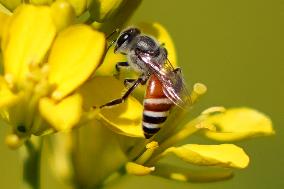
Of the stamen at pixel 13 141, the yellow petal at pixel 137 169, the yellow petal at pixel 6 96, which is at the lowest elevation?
the yellow petal at pixel 137 169

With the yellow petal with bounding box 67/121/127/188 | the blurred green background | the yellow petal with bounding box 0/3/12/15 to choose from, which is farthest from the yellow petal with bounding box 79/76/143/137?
the blurred green background

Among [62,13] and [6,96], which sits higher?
[62,13]

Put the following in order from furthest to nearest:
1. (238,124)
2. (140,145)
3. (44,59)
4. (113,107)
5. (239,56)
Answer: (239,56)
(238,124)
(140,145)
(113,107)
(44,59)

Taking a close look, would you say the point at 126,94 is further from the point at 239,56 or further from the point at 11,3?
the point at 239,56

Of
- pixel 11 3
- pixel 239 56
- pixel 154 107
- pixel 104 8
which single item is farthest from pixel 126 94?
pixel 239 56

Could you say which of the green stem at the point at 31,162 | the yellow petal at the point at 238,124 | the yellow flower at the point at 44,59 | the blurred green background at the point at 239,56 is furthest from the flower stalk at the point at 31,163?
the blurred green background at the point at 239,56

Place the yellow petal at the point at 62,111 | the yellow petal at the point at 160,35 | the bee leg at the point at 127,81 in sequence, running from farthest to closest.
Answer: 1. the yellow petal at the point at 160,35
2. the bee leg at the point at 127,81
3. the yellow petal at the point at 62,111

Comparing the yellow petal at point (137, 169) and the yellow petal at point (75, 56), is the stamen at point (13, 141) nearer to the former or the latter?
the yellow petal at point (75, 56)

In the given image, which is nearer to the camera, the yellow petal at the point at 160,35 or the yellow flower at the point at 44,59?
the yellow flower at the point at 44,59
